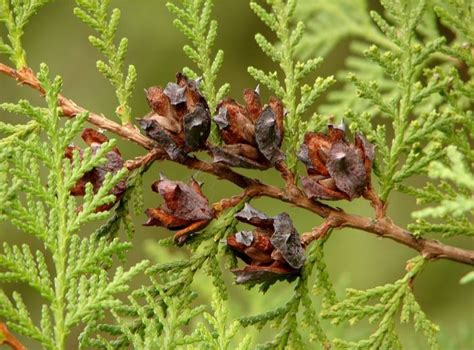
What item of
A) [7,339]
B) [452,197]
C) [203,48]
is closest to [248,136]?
[203,48]

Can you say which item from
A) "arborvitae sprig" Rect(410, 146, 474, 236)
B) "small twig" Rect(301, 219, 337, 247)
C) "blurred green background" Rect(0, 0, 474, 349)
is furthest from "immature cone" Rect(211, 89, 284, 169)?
"blurred green background" Rect(0, 0, 474, 349)

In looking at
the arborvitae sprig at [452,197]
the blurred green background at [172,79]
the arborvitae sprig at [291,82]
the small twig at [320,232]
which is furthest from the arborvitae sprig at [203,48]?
the blurred green background at [172,79]

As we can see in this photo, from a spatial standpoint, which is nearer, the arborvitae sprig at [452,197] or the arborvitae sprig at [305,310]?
the arborvitae sprig at [452,197]

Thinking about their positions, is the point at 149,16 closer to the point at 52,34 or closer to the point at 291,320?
the point at 52,34

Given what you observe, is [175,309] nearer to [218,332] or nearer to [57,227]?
A: [218,332]

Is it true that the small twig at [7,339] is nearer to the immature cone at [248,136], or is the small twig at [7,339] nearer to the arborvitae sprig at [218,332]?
the arborvitae sprig at [218,332]

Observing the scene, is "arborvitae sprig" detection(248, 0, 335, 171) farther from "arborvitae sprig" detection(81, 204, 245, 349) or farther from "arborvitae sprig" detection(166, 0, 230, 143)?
"arborvitae sprig" detection(81, 204, 245, 349)

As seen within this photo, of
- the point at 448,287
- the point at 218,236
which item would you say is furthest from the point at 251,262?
the point at 448,287

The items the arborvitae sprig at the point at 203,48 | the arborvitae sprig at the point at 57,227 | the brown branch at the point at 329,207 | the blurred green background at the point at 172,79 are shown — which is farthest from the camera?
the blurred green background at the point at 172,79
